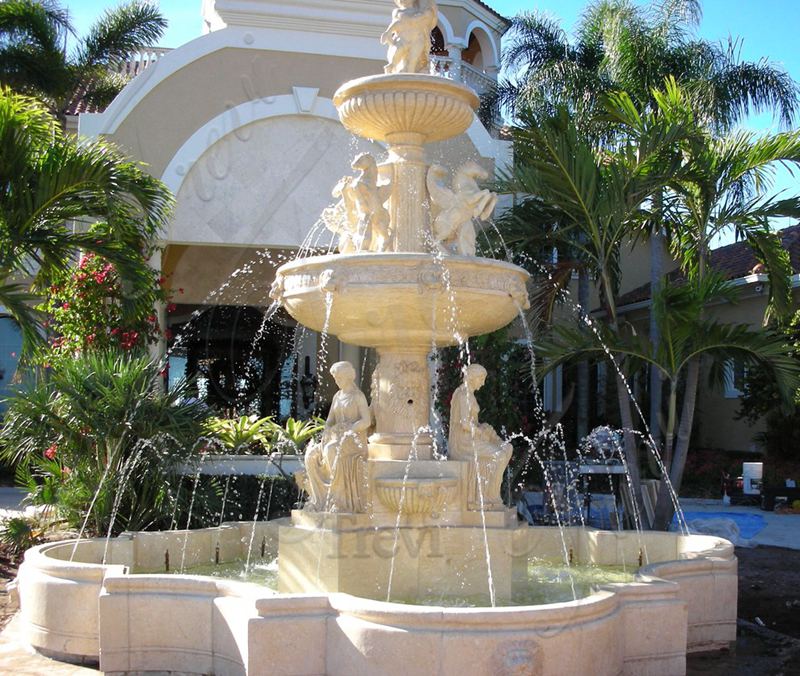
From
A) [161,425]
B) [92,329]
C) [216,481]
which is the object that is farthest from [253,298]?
[161,425]

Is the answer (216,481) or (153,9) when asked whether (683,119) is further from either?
(153,9)

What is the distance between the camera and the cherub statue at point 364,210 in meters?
7.37

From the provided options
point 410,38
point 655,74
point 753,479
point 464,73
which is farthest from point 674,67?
point 410,38

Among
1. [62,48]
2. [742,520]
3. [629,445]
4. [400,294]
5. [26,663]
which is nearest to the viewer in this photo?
[26,663]

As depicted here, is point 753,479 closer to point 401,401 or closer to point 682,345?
point 682,345

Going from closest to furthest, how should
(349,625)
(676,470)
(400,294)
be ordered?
(349,625) → (400,294) → (676,470)

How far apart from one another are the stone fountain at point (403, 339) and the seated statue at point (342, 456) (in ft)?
0.03

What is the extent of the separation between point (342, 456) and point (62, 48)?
16.9 m

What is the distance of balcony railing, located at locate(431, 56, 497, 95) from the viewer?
16.8m

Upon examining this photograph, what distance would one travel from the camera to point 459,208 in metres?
7.49

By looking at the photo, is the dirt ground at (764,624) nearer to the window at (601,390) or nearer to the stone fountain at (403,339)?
the stone fountain at (403,339)

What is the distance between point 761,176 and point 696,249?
128 cm

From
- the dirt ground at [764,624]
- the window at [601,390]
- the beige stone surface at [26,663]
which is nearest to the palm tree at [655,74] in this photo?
the window at [601,390]

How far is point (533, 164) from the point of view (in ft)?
38.2
